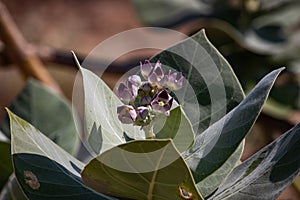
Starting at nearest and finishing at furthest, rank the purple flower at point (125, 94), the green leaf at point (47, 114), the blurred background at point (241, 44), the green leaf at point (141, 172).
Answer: the green leaf at point (141, 172) < the purple flower at point (125, 94) < the green leaf at point (47, 114) < the blurred background at point (241, 44)

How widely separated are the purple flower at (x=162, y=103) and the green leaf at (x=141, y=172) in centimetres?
7

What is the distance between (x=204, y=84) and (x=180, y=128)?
0.29 ft

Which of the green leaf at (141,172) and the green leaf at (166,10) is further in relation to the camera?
the green leaf at (166,10)

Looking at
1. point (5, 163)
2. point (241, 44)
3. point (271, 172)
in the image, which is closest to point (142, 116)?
point (271, 172)

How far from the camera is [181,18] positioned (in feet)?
5.38

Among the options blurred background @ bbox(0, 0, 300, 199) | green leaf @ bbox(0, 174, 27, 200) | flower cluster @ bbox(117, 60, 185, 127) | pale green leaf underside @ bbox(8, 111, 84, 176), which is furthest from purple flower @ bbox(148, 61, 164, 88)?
blurred background @ bbox(0, 0, 300, 199)

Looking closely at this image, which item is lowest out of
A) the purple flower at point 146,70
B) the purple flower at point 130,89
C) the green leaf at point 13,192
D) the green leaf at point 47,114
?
the green leaf at point 13,192

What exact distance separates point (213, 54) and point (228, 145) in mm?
119

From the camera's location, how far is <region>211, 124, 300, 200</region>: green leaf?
0.67 m

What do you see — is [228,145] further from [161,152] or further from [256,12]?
[256,12]

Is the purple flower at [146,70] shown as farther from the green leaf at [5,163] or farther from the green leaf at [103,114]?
the green leaf at [5,163]

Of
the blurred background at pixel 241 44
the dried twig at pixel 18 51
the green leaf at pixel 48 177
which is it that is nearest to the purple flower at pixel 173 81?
the green leaf at pixel 48 177

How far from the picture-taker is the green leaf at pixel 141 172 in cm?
60

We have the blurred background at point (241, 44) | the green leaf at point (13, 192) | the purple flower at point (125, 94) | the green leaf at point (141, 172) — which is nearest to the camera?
the green leaf at point (141, 172)
